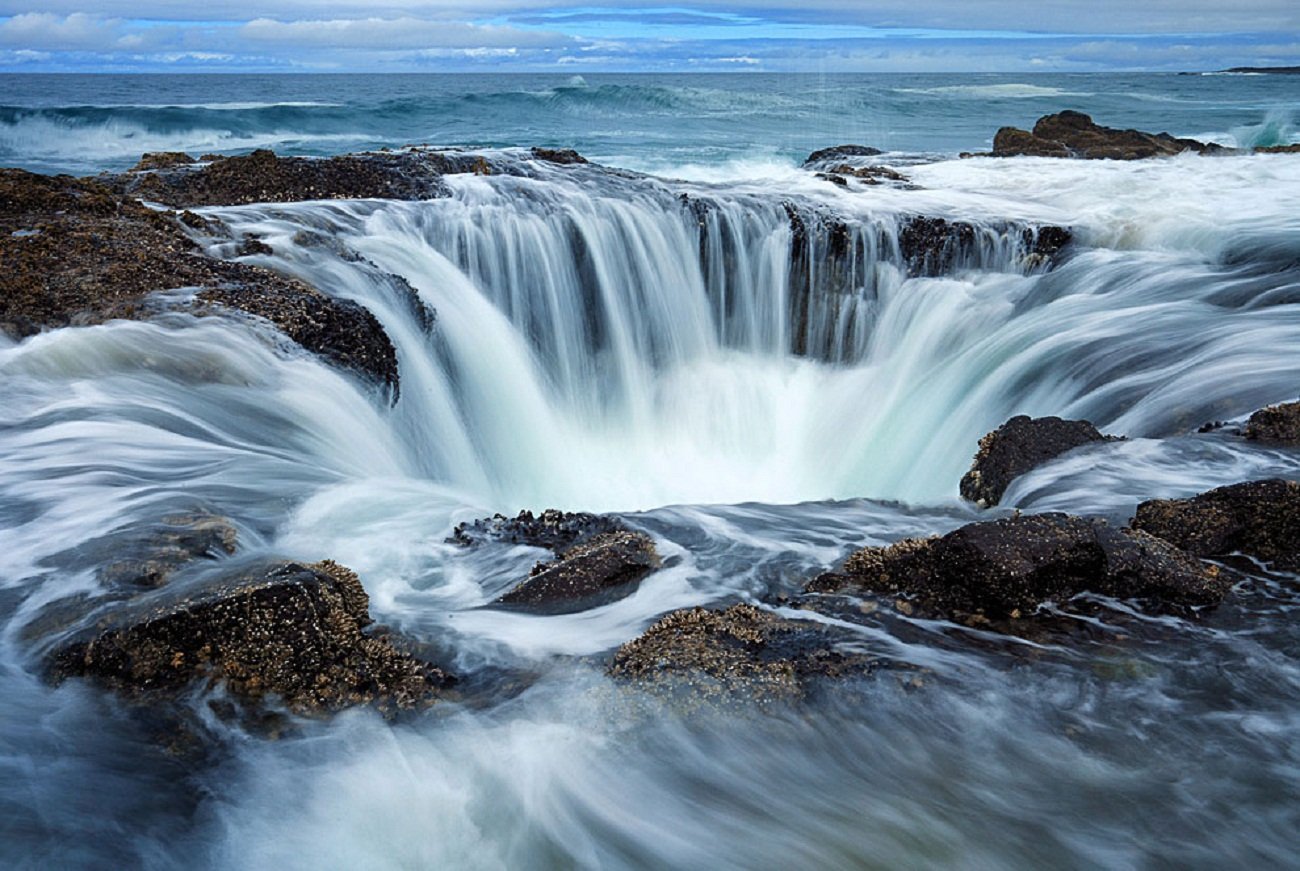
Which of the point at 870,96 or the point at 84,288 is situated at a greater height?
the point at 870,96

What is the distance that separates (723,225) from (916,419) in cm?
353

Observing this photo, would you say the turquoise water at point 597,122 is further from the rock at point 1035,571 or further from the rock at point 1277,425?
the rock at point 1035,571

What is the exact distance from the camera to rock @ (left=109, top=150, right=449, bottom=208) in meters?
9.43

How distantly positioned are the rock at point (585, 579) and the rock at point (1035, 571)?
2.81 ft

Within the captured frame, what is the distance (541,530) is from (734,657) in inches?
62.1

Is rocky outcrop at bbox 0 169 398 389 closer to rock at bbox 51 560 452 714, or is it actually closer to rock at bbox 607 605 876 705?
rock at bbox 51 560 452 714

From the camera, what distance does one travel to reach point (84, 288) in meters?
6.48

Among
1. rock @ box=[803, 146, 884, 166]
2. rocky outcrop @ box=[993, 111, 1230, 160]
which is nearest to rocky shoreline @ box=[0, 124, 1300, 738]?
rock @ box=[803, 146, 884, 166]

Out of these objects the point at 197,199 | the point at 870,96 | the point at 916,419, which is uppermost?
the point at 870,96

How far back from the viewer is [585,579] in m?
4.30

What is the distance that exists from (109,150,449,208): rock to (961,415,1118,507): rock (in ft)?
21.5

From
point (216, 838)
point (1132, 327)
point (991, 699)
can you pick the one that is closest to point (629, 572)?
point (991, 699)

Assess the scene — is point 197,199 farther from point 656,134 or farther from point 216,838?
point 656,134

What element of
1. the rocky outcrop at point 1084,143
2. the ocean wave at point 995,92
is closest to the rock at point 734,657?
the rocky outcrop at point 1084,143
